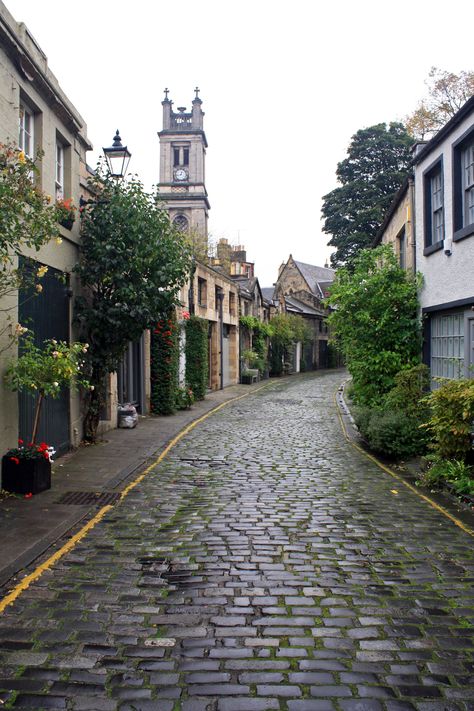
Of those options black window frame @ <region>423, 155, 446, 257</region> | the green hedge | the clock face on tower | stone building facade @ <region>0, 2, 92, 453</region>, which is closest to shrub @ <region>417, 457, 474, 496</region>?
black window frame @ <region>423, 155, 446, 257</region>

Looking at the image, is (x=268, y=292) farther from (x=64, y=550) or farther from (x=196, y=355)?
(x=64, y=550)

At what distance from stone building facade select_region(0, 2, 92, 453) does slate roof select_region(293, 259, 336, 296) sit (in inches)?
2110

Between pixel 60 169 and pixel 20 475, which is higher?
pixel 60 169

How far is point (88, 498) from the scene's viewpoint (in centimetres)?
788

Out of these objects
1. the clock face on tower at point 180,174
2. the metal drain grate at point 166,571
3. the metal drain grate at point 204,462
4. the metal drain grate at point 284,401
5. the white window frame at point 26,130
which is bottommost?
the metal drain grate at point 166,571

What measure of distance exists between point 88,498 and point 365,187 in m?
34.6

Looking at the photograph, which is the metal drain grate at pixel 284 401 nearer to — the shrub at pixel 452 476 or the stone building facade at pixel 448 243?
the stone building facade at pixel 448 243

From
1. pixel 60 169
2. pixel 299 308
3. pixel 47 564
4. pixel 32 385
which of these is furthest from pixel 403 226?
pixel 299 308

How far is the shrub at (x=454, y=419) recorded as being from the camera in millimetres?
8398

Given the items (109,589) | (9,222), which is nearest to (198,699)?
(109,589)

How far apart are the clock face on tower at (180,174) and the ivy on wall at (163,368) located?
50866 millimetres

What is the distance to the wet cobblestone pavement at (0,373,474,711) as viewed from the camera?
11.1ft

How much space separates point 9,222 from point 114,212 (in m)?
5.18

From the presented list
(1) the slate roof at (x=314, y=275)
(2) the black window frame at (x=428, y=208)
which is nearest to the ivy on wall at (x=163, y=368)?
(2) the black window frame at (x=428, y=208)
